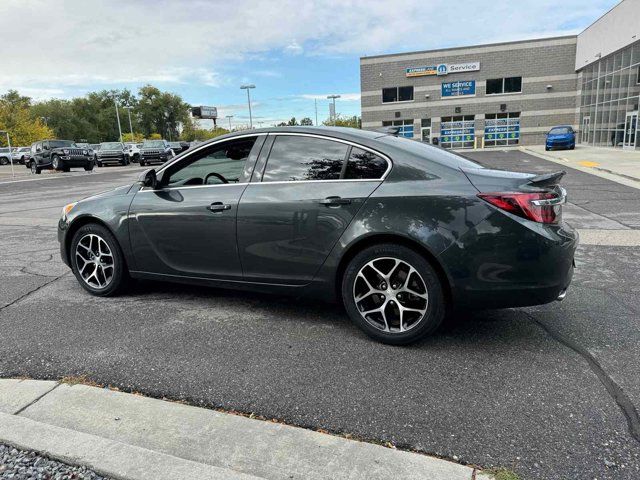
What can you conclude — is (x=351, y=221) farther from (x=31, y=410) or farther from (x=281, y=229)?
(x=31, y=410)

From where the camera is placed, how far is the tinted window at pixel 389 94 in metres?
44.1

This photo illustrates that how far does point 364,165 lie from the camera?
3.66m

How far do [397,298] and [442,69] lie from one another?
42574 millimetres

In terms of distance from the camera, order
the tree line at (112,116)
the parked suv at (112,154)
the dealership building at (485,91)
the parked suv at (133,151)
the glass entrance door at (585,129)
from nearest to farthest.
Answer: the parked suv at (112,154)
the glass entrance door at (585,129)
the parked suv at (133,151)
the dealership building at (485,91)
the tree line at (112,116)

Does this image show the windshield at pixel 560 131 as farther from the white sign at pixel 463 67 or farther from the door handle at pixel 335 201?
the door handle at pixel 335 201

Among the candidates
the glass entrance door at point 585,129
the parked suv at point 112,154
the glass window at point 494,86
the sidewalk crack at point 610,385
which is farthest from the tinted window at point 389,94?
the sidewalk crack at point 610,385

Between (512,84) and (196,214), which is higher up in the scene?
(512,84)

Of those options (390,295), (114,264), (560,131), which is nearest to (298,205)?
(390,295)

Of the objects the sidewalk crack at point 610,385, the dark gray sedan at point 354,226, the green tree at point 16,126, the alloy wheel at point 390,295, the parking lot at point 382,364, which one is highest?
the green tree at point 16,126

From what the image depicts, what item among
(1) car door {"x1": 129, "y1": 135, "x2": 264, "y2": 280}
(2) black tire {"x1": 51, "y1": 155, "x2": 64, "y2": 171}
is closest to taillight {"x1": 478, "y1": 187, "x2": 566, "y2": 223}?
(1) car door {"x1": 129, "y1": 135, "x2": 264, "y2": 280}

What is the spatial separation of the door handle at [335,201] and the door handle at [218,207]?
0.85 meters

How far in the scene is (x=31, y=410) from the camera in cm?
283

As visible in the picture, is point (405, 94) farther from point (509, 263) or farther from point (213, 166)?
point (509, 263)

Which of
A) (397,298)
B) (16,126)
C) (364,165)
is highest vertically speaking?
→ (16,126)
